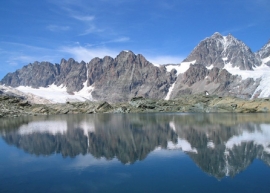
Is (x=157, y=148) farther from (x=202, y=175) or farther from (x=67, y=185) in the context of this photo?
(x=67, y=185)

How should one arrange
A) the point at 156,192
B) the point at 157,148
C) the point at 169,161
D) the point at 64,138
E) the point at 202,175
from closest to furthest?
the point at 156,192 → the point at 202,175 → the point at 169,161 → the point at 157,148 → the point at 64,138

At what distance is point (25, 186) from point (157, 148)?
22335mm

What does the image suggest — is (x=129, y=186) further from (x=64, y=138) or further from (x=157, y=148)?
(x=64, y=138)

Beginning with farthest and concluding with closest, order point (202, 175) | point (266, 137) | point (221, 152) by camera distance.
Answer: point (266, 137) < point (221, 152) < point (202, 175)

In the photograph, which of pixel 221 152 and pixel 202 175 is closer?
pixel 202 175

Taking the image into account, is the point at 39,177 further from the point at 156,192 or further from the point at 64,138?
the point at 64,138

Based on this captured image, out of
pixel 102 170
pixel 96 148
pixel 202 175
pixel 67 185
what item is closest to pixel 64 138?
pixel 96 148

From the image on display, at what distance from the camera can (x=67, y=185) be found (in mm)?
25688

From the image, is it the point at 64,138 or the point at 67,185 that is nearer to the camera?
the point at 67,185

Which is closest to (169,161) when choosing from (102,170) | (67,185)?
(102,170)

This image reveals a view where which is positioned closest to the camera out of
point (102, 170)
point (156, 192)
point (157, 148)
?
point (156, 192)

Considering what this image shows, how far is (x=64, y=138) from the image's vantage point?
55750 mm

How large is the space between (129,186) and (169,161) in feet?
34.7

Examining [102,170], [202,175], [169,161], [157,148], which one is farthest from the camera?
[157,148]
